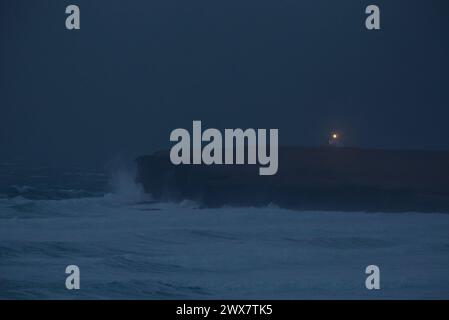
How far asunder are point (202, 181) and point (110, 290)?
930 cm

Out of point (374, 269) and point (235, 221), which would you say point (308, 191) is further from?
point (374, 269)

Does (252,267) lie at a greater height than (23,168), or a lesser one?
lesser

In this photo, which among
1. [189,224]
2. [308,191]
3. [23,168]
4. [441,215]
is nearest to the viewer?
[189,224]

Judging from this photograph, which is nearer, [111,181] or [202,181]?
[202,181]

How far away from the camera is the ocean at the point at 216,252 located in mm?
6812

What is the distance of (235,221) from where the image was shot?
462 inches

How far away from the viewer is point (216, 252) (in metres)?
8.93

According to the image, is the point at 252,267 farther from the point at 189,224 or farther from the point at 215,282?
the point at 189,224

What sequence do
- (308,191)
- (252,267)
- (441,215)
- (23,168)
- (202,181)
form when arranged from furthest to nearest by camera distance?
(23,168) → (202,181) → (308,191) → (441,215) → (252,267)

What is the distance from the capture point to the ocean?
681cm

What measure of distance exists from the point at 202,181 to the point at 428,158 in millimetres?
5140
